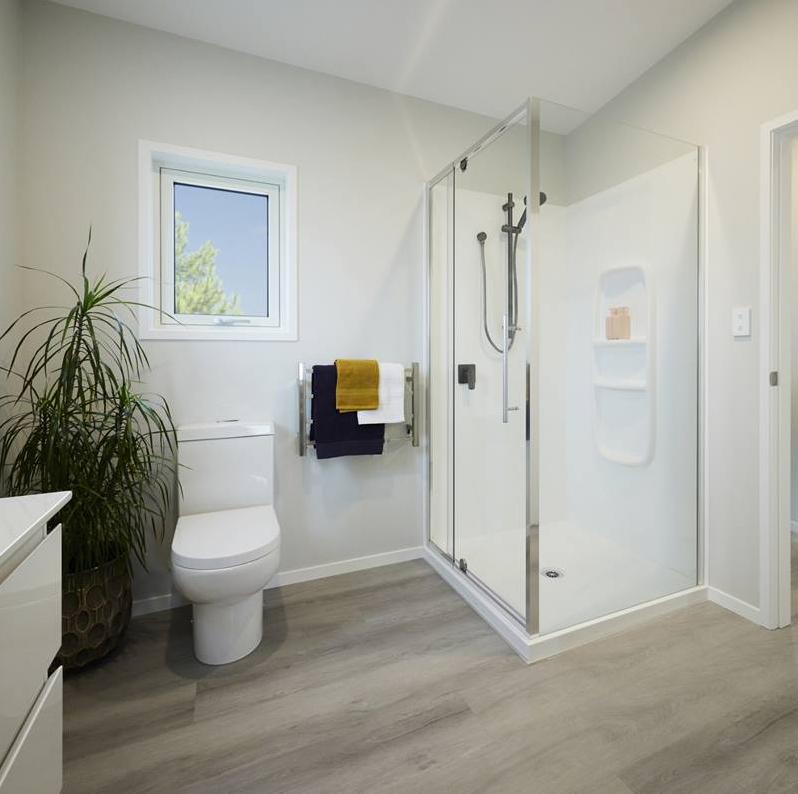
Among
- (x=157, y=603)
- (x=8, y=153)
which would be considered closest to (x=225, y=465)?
(x=157, y=603)

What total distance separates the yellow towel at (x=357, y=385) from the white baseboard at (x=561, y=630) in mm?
934

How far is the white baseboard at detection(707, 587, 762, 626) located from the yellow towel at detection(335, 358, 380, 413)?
1.71 m

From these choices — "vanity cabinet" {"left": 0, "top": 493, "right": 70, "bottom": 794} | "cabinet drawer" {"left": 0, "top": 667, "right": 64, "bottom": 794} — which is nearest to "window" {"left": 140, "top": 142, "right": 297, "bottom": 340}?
"vanity cabinet" {"left": 0, "top": 493, "right": 70, "bottom": 794}

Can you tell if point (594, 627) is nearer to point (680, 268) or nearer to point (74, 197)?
point (680, 268)

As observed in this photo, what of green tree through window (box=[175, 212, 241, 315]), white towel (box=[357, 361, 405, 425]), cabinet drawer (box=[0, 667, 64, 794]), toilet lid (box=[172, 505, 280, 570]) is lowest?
cabinet drawer (box=[0, 667, 64, 794])

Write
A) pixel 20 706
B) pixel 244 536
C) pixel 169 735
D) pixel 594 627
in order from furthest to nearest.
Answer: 1. pixel 594 627
2. pixel 244 536
3. pixel 169 735
4. pixel 20 706

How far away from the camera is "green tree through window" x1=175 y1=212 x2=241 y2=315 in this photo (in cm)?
203

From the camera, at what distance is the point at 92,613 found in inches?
59.0

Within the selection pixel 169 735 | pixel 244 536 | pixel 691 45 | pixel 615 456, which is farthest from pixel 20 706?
pixel 691 45

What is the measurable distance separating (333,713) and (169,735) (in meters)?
0.47

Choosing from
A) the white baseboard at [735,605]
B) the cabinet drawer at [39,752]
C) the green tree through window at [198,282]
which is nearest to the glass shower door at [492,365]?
the white baseboard at [735,605]

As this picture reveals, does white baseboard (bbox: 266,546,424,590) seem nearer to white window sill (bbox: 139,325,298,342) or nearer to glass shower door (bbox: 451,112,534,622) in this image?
glass shower door (bbox: 451,112,534,622)

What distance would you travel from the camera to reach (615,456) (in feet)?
7.54

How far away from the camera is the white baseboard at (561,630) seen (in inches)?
61.9
